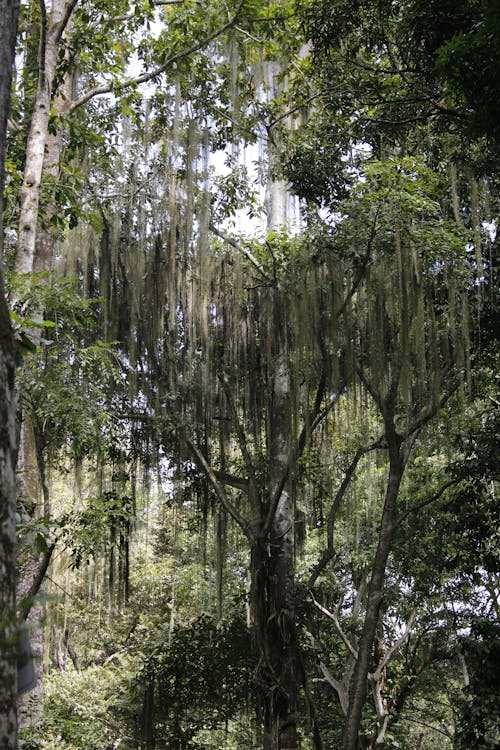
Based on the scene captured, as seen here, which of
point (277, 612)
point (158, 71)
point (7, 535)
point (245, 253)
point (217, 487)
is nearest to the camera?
point (7, 535)

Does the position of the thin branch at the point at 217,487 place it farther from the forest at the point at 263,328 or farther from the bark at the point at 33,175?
the bark at the point at 33,175

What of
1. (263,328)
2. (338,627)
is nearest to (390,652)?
(338,627)

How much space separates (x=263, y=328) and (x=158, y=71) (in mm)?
2830

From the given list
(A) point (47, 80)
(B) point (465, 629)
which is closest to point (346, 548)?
(B) point (465, 629)

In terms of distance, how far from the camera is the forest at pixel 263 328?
Result: 21.1 feet

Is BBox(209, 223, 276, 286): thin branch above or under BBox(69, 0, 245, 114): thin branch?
under

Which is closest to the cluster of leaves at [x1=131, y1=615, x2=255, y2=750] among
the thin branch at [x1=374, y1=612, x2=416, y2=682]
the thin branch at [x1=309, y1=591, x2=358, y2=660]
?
the thin branch at [x1=309, y1=591, x2=358, y2=660]

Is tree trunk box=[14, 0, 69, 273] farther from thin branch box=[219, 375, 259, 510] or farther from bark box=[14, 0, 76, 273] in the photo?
thin branch box=[219, 375, 259, 510]

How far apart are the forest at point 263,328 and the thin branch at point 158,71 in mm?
52

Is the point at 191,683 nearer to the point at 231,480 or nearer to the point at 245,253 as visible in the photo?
the point at 231,480

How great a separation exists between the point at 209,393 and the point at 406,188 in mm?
3038

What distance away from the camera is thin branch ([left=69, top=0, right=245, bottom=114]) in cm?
733

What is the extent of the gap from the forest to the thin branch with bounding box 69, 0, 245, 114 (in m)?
0.05

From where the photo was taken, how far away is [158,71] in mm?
7391
